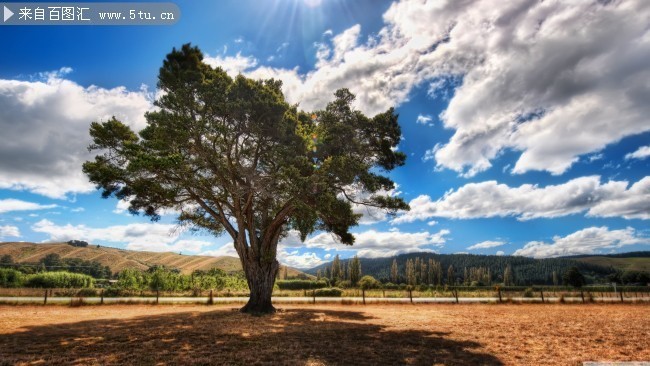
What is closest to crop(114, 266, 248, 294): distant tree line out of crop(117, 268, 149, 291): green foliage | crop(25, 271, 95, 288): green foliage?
crop(117, 268, 149, 291): green foliage

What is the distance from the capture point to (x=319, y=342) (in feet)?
39.1

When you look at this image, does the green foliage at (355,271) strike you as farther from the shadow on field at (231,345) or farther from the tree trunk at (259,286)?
the shadow on field at (231,345)

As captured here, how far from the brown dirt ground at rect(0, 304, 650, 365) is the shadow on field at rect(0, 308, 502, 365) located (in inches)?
1.1

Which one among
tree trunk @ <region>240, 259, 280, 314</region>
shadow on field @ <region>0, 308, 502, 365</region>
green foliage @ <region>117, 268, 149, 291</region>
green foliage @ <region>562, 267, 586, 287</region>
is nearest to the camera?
shadow on field @ <region>0, 308, 502, 365</region>

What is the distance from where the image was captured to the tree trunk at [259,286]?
21.5 metres

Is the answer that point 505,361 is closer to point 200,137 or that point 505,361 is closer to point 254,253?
point 254,253

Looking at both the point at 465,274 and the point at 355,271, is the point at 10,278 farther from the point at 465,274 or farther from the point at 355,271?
the point at 465,274

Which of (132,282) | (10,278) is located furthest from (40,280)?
(132,282)

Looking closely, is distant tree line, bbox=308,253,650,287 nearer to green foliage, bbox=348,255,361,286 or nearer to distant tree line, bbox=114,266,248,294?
green foliage, bbox=348,255,361,286

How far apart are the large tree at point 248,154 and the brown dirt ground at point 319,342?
6.20 meters

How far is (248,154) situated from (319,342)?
43.0ft

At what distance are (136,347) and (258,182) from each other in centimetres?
1098

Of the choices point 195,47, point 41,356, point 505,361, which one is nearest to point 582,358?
point 505,361

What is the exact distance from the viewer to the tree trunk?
70.7 ft
